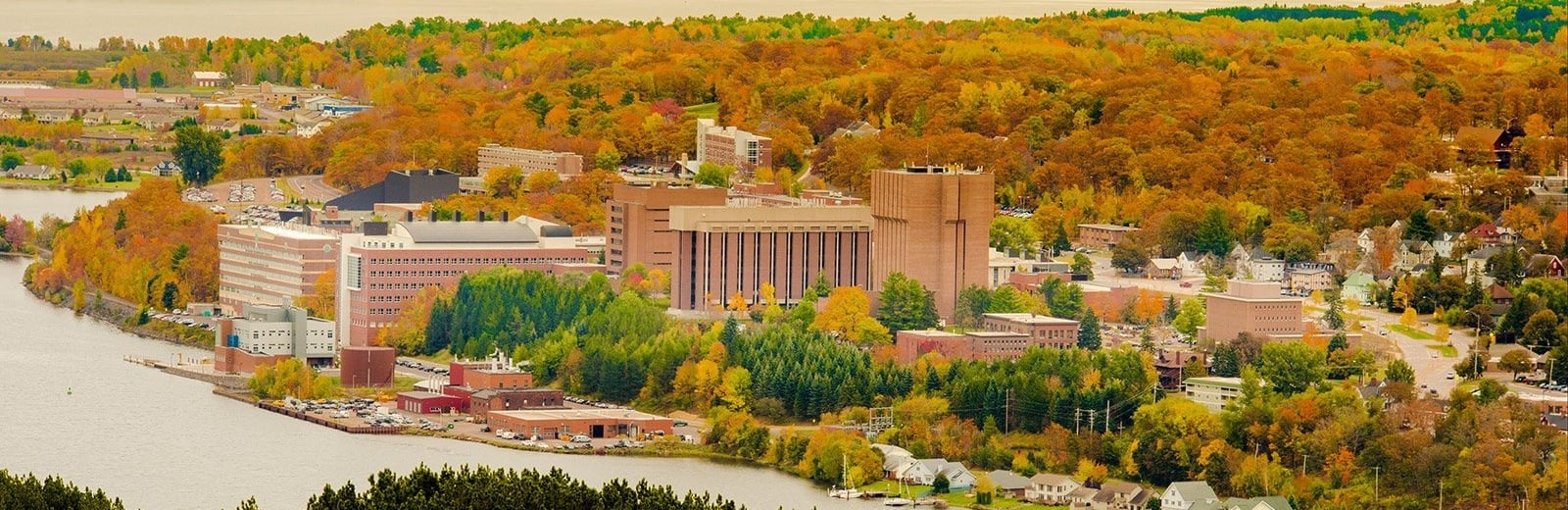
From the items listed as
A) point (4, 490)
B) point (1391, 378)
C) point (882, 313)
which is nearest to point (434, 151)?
point (882, 313)

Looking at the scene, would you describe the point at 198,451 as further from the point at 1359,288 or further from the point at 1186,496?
the point at 1359,288

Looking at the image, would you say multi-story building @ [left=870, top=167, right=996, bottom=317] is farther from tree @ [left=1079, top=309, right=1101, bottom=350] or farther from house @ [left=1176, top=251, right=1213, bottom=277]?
house @ [left=1176, top=251, right=1213, bottom=277]

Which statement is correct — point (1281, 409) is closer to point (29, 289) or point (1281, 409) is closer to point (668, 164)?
point (29, 289)

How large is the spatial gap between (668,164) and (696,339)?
563 inches

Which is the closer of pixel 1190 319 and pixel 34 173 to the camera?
pixel 1190 319

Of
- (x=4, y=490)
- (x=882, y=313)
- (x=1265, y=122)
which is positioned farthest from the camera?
(x=1265, y=122)

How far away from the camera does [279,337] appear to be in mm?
31938

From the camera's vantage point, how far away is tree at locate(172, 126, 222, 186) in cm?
4641

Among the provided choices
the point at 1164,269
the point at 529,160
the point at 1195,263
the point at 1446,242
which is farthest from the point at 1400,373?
Result: the point at 529,160

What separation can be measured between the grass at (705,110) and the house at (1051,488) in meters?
22.6

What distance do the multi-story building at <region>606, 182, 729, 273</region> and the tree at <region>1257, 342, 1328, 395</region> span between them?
7100 millimetres

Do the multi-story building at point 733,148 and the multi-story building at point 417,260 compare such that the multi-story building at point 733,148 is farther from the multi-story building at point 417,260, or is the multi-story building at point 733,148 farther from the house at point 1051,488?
the house at point 1051,488

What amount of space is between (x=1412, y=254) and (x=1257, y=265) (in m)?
1.37

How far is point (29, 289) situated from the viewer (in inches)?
1496
